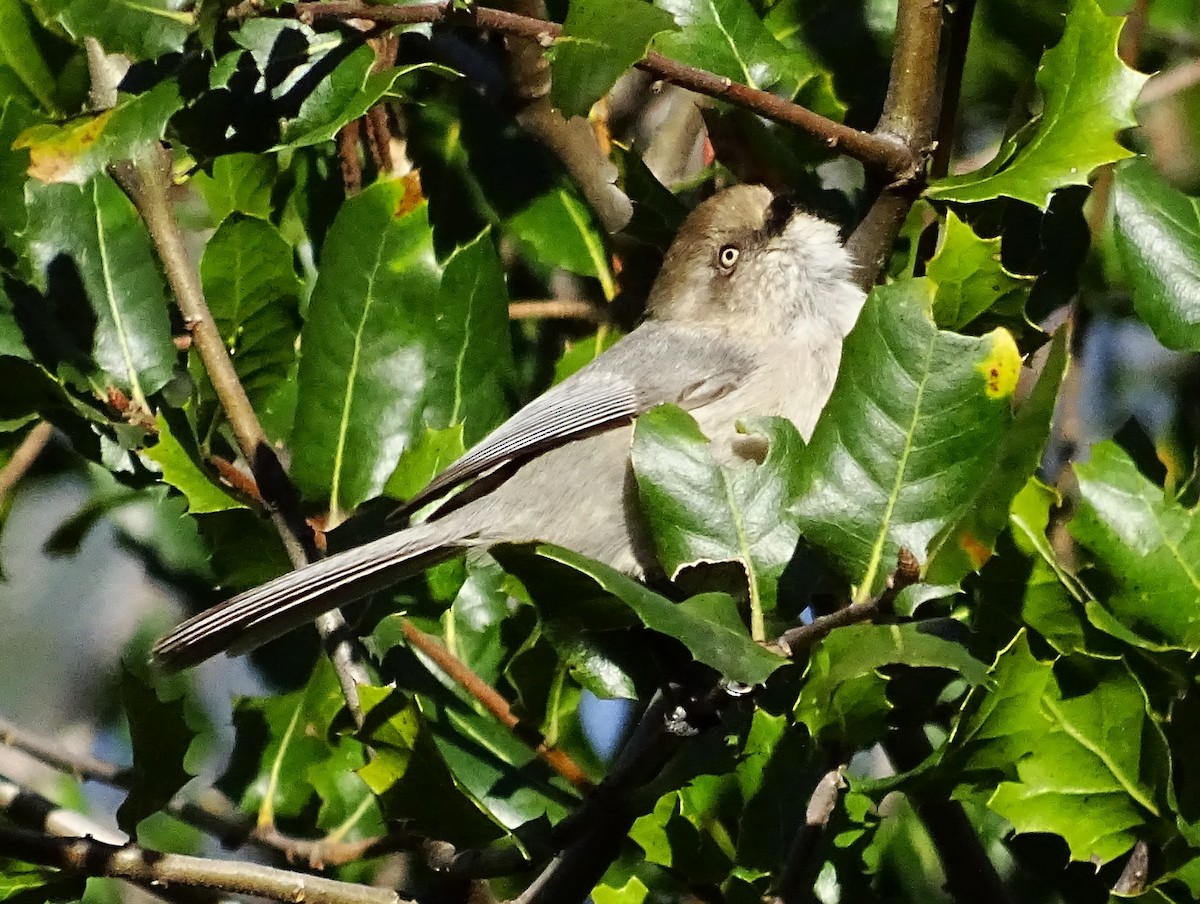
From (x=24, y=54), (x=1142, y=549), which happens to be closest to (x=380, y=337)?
(x=24, y=54)

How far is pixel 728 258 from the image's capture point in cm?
364

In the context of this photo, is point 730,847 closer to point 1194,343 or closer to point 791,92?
point 1194,343

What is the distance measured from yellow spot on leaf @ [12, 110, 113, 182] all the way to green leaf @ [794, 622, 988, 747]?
142 cm

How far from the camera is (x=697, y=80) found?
7.42 ft

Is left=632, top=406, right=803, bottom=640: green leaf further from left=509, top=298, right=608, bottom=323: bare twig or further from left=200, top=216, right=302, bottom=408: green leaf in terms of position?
left=509, top=298, right=608, bottom=323: bare twig

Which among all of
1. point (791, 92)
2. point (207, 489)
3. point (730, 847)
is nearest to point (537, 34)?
point (791, 92)

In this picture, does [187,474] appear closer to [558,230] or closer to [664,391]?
[558,230]

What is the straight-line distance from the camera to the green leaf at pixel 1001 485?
1.65m

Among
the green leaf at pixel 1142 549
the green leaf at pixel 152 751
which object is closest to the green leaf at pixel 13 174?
the green leaf at pixel 152 751

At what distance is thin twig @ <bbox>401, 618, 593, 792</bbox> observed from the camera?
2777 millimetres

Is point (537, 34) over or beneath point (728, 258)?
over

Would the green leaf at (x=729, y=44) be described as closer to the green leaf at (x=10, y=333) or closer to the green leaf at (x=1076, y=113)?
the green leaf at (x=1076, y=113)

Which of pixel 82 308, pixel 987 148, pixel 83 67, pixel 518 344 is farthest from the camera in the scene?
pixel 518 344

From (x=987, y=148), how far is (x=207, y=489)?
1.80m
